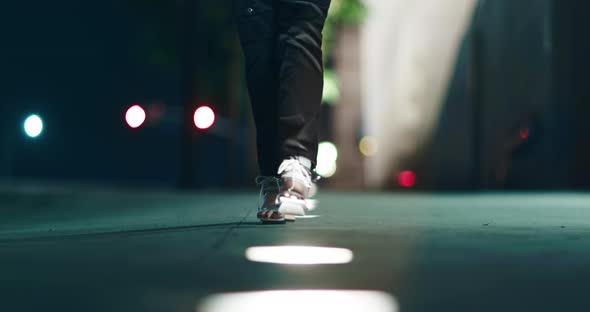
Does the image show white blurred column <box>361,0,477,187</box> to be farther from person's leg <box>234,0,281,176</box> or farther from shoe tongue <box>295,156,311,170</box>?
shoe tongue <box>295,156,311,170</box>

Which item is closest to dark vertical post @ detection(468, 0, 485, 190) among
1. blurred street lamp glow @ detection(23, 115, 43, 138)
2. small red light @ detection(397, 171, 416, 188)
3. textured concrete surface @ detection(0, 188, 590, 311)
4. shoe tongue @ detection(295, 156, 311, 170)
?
small red light @ detection(397, 171, 416, 188)

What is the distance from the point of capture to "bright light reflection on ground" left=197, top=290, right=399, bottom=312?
5.14 ft

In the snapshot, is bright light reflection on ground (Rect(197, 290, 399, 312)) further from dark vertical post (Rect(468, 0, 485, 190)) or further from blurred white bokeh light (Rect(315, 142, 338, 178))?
blurred white bokeh light (Rect(315, 142, 338, 178))

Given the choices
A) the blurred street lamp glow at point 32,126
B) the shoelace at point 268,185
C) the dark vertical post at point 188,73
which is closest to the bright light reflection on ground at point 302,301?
the shoelace at point 268,185

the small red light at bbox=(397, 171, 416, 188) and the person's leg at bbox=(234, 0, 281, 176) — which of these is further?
the small red light at bbox=(397, 171, 416, 188)

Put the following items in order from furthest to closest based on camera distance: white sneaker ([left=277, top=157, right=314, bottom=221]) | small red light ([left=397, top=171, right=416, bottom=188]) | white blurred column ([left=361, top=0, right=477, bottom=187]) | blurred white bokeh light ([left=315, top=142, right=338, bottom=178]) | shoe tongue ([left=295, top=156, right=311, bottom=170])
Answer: blurred white bokeh light ([left=315, top=142, right=338, bottom=178])
small red light ([left=397, top=171, right=416, bottom=188])
white blurred column ([left=361, top=0, right=477, bottom=187])
shoe tongue ([left=295, top=156, right=311, bottom=170])
white sneaker ([left=277, top=157, right=314, bottom=221])

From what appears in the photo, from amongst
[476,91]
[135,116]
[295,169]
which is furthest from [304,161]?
[476,91]

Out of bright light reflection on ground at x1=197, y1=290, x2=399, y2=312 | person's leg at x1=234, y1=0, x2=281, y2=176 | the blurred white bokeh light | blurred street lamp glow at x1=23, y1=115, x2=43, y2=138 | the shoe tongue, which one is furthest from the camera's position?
the blurred white bokeh light

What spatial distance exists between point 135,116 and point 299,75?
2.21 meters

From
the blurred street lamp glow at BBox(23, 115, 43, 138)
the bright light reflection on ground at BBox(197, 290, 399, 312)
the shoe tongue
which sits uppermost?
the blurred street lamp glow at BBox(23, 115, 43, 138)

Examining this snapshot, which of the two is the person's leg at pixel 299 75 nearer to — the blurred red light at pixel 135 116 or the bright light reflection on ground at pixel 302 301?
the bright light reflection on ground at pixel 302 301

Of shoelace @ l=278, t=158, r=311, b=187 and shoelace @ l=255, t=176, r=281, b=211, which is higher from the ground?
shoelace @ l=278, t=158, r=311, b=187

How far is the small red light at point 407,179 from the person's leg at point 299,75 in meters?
11.4

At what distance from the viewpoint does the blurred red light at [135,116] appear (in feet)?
17.6
